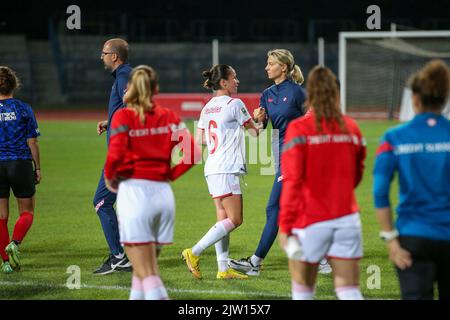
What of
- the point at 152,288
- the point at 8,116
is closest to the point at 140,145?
the point at 152,288

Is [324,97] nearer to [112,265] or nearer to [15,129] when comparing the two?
[112,265]

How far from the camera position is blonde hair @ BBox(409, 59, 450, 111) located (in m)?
5.12

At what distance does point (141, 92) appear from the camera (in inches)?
240

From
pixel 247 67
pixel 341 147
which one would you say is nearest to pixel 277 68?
pixel 341 147

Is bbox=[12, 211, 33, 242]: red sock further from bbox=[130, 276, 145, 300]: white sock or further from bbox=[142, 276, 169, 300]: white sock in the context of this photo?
bbox=[142, 276, 169, 300]: white sock

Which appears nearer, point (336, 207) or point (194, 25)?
point (336, 207)

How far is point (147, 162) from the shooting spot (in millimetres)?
6086

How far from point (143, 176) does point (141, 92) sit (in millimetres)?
602

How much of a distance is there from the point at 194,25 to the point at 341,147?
39.1 m

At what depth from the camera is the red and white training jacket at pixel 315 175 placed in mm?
5363

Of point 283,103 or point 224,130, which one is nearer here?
point 224,130

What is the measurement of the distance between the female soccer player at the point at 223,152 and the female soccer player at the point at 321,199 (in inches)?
122

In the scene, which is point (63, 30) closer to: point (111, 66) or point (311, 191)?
point (111, 66)

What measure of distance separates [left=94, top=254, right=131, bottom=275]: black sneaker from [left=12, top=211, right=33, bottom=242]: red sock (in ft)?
3.12
